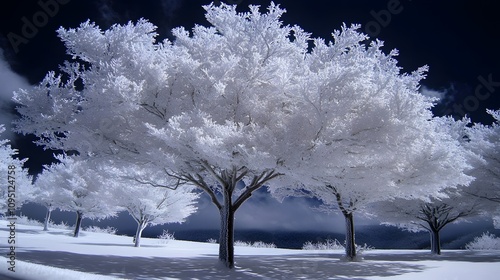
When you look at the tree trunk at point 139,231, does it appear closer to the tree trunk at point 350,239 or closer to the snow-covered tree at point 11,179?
the snow-covered tree at point 11,179

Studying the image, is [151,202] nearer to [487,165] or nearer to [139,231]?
[139,231]

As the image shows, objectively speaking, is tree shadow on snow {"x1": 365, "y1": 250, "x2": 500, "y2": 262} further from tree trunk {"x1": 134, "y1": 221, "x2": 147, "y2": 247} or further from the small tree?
tree trunk {"x1": 134, "y1": 221, "x2": 147, "y2": 247}

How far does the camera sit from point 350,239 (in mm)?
16547

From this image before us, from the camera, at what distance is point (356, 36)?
977 centimetres

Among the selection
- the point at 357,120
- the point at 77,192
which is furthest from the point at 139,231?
the point at 357,120

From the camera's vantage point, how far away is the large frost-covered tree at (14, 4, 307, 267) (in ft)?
30.0

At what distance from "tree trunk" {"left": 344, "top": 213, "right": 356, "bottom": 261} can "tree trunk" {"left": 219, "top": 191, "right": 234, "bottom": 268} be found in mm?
7508

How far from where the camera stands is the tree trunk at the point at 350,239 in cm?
1608

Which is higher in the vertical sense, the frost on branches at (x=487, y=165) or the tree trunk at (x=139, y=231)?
the frost on branches at (x=487, y=165)

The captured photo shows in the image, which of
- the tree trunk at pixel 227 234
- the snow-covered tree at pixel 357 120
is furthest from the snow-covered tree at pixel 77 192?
the snow-covered tree at pixel 357 120

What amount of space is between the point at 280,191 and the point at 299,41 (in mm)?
9712

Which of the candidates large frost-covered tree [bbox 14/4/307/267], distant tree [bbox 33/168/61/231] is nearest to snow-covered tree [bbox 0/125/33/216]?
distant tree [bbox 33/168/61/231]

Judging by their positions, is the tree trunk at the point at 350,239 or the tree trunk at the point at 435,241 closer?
the tree trunk at the point at 350,239

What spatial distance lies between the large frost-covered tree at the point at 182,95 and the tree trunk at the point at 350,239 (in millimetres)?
7616
